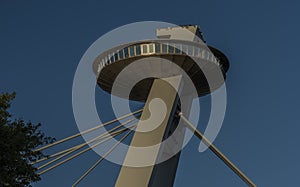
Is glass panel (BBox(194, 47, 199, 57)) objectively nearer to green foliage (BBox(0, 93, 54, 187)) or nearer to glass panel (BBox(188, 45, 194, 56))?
glass panel (BBox(188, 45, 194, 56))

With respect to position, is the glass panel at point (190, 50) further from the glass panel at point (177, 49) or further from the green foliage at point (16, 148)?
the green foliage at point (16, 148)

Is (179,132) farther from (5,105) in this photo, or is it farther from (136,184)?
(5,105)

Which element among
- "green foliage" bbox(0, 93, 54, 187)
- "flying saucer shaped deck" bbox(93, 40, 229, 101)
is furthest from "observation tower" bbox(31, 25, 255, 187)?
"green foliage" bbox(0, 93, 54, 187)

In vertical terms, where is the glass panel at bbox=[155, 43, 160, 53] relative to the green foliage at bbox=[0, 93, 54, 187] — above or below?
above

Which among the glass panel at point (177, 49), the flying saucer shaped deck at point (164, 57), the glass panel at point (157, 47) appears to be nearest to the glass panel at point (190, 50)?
the flying saucer shaped deck at point (164, 57)

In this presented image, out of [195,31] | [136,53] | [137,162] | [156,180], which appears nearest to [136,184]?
[137,162]

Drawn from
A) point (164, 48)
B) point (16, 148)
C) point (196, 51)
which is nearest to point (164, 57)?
point (164, 48)

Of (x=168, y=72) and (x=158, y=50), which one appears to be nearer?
(x=158, y=50)

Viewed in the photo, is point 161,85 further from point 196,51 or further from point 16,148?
point 16,148
